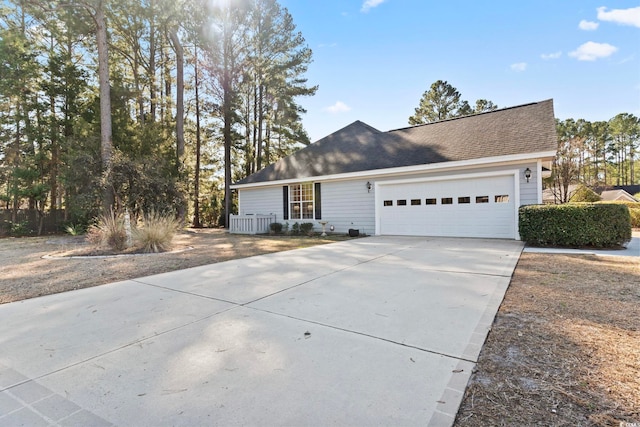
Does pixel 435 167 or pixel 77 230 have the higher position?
pixel 435 167

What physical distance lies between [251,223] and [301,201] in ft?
7.88

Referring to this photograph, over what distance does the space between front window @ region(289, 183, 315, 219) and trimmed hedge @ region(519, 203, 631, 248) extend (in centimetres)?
776

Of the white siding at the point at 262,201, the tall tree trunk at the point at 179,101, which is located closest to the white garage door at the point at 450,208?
the white siding at the point at 262,201

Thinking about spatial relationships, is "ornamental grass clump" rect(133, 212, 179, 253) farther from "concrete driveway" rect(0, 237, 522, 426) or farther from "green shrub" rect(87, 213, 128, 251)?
"concrete driveway" rect(0, 237, 522, 426)

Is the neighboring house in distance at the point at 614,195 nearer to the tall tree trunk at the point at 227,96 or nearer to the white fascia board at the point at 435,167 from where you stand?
the white fascia board at the point at 435,167

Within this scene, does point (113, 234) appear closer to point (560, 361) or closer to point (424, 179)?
point (560, 361)

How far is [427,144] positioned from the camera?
37.1 feet

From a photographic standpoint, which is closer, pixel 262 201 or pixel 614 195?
pixel 262 201

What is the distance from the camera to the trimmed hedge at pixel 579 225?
6.87 meters

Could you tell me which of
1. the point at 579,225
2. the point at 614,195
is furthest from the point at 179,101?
the point at 614,195

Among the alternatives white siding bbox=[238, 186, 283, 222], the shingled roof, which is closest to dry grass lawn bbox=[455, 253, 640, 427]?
the shingled roof

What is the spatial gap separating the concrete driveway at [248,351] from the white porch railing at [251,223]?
28.6 feet

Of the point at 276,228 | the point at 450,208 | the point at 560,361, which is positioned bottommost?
the point at 560,361

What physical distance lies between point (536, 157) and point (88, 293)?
33.9 ft
